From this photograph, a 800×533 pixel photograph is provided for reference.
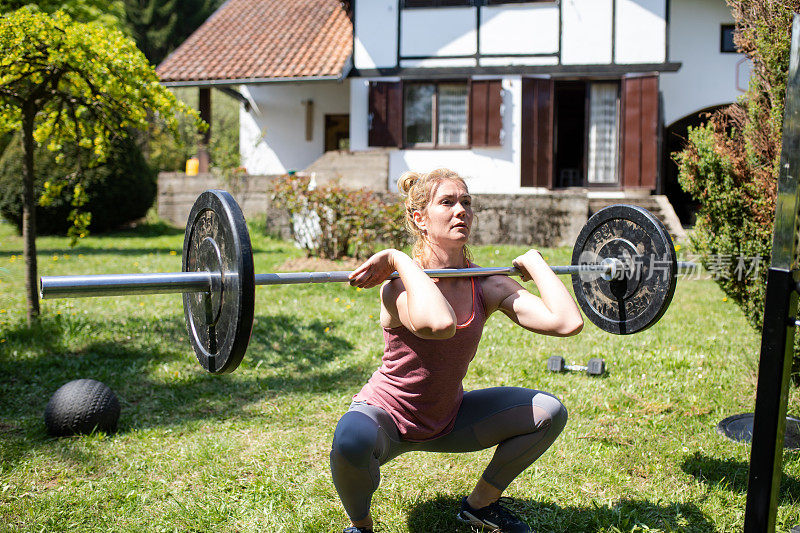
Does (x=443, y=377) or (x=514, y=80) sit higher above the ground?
(x=514, y=80)

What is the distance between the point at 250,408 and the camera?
450cm

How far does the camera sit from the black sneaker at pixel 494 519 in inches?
111

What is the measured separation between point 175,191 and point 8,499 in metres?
12.7

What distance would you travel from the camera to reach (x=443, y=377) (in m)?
2.65

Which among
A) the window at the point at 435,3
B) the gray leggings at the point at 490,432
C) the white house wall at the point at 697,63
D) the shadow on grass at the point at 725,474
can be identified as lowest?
the shadow on grass at the point at 725,474

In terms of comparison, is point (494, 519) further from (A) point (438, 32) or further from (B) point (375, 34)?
(B) point (375, 34)

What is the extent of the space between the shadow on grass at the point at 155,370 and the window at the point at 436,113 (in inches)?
316

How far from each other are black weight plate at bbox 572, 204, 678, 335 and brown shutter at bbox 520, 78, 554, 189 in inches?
385

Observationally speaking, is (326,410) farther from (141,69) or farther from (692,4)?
(692,4)

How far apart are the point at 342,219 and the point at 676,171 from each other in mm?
10248

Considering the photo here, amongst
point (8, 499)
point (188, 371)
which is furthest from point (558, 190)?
point (8, 499)

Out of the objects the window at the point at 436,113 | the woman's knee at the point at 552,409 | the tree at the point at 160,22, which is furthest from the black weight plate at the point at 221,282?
the tree at the point at 160,22

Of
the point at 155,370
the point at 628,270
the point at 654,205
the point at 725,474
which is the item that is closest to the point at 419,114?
the point at 654,205

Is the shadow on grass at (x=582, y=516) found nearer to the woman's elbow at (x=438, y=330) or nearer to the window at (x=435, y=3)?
the woman's elbow at (x=438, y=330)
